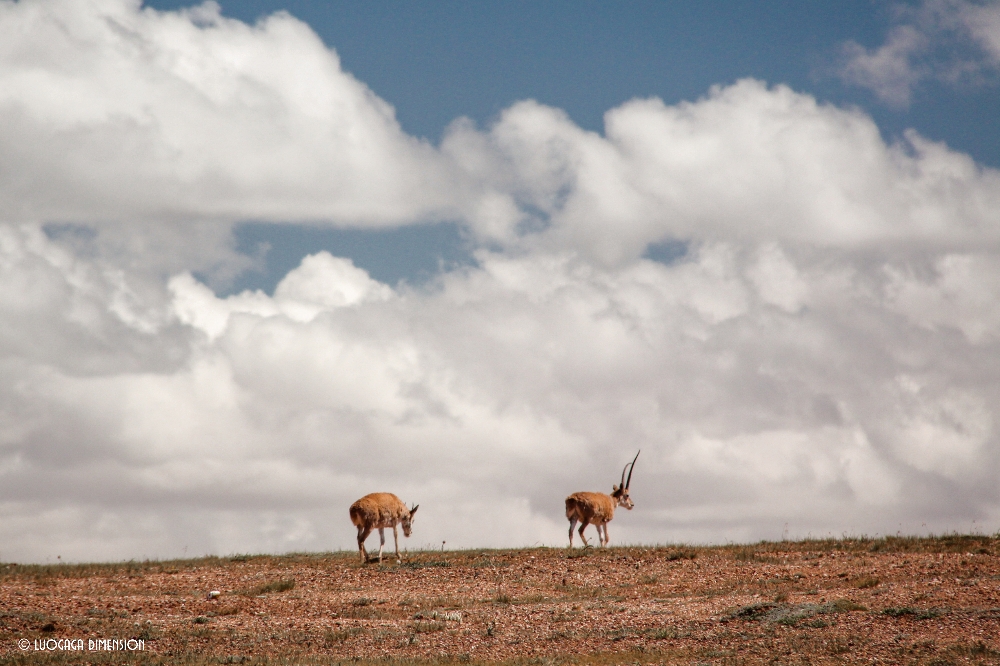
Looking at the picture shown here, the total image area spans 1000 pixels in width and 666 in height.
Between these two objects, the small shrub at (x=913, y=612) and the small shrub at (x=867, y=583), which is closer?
the small shrub at (x=913, y=612)

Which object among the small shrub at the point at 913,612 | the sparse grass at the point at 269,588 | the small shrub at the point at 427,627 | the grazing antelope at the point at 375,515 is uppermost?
the grazing antelope at the point at 375,515

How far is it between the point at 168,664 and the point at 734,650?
386 inches

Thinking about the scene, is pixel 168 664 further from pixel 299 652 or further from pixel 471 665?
pixel 471 665

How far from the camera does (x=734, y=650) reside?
60.8 feet

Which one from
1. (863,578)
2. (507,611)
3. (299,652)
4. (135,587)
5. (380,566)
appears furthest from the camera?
(380,566)

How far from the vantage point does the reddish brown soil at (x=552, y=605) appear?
62.4ft

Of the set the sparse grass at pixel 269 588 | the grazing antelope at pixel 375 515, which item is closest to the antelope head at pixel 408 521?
the grazing antelope at pixel 375 515

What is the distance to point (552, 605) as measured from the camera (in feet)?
78.4

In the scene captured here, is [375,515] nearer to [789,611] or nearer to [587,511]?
[587,511]

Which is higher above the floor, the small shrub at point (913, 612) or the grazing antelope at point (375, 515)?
the grazing antelope at point (375, 515)

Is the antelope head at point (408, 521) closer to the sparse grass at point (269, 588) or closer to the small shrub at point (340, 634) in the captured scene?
the sparse grass at point (269, 588)

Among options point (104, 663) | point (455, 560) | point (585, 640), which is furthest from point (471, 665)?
point (455, 560)

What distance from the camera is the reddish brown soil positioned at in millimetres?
19016

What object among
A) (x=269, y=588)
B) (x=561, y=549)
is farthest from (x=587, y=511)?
(x=269, y=588)
